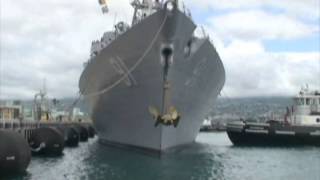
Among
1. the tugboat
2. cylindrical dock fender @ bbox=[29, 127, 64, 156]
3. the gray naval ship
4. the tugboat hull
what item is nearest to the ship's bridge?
the tugboat

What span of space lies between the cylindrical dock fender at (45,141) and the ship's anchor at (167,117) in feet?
29.0

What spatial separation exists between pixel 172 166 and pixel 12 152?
1018cm

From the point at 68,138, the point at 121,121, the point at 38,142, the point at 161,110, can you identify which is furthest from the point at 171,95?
the point at 68,138

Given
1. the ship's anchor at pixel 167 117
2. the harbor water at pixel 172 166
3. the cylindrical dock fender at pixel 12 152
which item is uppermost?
the ship's anchor at pixel 167 117

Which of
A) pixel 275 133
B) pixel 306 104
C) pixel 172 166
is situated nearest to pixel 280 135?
pixel 275 133

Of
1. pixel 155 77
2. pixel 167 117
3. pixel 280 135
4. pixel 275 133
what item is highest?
pixel 155 77

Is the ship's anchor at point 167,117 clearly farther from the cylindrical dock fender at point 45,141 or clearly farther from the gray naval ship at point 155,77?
the cylindrical dock fender at point 45,141

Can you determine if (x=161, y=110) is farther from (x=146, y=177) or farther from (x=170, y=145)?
(x=146, y=177)

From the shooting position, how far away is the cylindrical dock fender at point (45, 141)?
40.1 metres

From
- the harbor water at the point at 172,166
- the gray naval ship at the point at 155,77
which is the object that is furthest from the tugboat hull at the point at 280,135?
the gray naval ship at the point at 155,77

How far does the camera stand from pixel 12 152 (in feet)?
89.0

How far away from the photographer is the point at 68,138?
5697cm

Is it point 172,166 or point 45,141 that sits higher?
point 45,141

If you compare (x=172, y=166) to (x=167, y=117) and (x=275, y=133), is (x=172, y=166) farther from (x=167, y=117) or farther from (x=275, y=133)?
(x=275, y=133)
